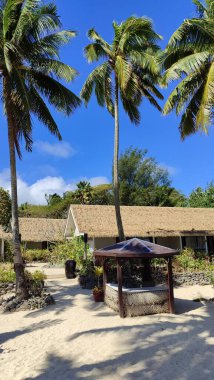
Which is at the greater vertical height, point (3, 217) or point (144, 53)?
point (144, 53)

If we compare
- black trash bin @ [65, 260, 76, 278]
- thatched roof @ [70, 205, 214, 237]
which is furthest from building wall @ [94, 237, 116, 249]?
black trash bin @ [65, 260, 76, 278]

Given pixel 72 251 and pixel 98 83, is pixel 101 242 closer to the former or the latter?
pixel 72 251

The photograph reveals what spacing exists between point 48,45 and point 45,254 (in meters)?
24.4

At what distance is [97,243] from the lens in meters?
25.8

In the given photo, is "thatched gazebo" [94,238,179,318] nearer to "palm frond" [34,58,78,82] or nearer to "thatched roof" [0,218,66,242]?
"palm frond" [34,58,78,82]

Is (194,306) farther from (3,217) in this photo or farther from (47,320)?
(3,217)

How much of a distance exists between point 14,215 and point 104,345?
663 cm

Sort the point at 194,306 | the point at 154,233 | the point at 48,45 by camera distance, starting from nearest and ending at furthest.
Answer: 1. the point at 194,306
2. the point at 48,45
3. the point at 154,233

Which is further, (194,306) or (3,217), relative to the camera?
(3,217)

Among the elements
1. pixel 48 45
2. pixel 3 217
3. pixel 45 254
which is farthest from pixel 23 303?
pixel 45 254

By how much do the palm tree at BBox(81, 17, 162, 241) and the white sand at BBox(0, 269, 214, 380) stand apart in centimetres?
681

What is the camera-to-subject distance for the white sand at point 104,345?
6.93 meters

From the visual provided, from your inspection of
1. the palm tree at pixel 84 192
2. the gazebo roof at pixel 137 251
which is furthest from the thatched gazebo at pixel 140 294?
the palm tree at pixel 84 192

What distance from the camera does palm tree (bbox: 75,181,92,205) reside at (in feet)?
153
